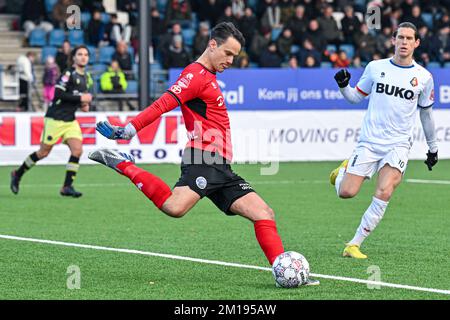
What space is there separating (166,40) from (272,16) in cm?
392

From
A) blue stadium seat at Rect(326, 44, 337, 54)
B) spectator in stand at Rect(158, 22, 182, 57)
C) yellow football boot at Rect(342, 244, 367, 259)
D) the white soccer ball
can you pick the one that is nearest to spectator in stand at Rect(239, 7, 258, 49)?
spectator in stand at Rect(158, 22, 182, 57)

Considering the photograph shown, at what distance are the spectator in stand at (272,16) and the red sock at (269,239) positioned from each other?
72.0 ft

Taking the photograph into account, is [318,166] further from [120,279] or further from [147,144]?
[120,279]

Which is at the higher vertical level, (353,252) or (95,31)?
(95,31)

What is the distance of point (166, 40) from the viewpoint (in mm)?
28578

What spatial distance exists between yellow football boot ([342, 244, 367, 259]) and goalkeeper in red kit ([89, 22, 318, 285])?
180 centimetres

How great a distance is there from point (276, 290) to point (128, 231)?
4.57 metres

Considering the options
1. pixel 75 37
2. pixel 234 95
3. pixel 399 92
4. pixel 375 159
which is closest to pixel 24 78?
pixel 75 37

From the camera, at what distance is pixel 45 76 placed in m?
26.5

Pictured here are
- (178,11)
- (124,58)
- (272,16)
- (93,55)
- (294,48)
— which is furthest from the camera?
(272,16)

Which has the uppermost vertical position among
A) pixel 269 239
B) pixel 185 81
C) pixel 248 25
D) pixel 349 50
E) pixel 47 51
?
pixel 248 25

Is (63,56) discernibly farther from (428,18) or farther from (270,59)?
(428,18)

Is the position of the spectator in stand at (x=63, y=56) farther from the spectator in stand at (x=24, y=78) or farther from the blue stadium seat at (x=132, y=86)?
the blue stadium seat at (x=132, y=86)
